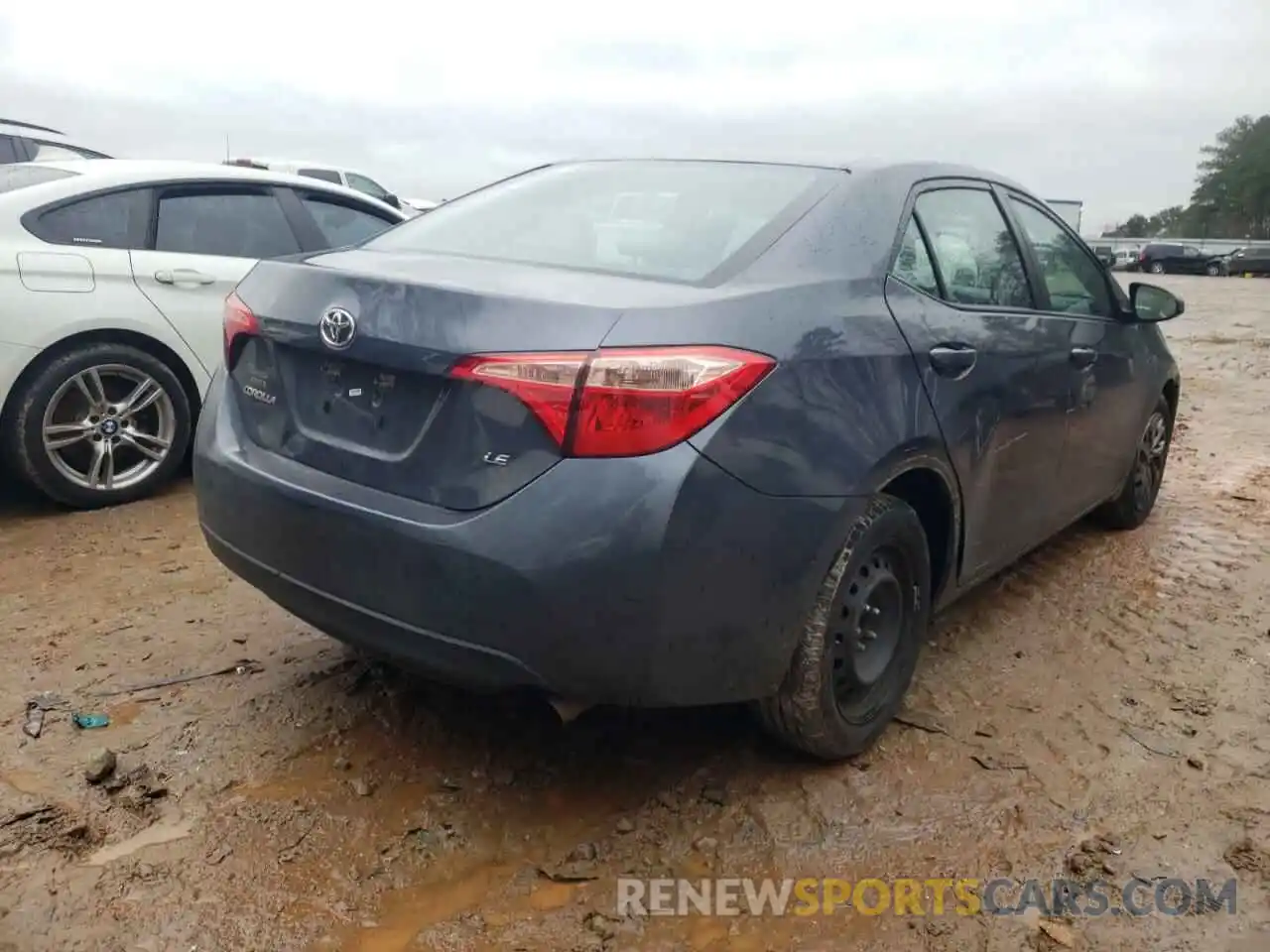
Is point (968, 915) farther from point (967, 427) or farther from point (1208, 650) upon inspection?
point (1208, 650)

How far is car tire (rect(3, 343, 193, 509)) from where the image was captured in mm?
4480

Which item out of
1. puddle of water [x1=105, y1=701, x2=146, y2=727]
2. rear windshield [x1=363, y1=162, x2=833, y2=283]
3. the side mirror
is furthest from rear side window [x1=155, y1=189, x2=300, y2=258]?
the side mirror

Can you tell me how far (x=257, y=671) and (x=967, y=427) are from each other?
2.20m

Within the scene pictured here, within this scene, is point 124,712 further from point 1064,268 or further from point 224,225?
point 1064,268

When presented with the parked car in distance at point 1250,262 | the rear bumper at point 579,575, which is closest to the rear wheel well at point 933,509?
the rear bumper at point 579,575

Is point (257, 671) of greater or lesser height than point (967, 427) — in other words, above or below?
below

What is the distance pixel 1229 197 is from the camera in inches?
2736

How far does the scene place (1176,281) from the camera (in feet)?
107

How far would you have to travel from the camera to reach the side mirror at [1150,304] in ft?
13.8

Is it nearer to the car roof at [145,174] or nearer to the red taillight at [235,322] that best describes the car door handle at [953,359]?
the red taillight at [235,322]

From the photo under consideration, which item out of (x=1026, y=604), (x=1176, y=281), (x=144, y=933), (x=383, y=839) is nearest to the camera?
(x=144, y=933)

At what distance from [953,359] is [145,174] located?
3983mm

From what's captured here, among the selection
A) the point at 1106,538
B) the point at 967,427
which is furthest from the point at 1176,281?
the point at 967,427

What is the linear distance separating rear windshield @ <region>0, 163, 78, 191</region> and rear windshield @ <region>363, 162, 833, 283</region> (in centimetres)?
258
